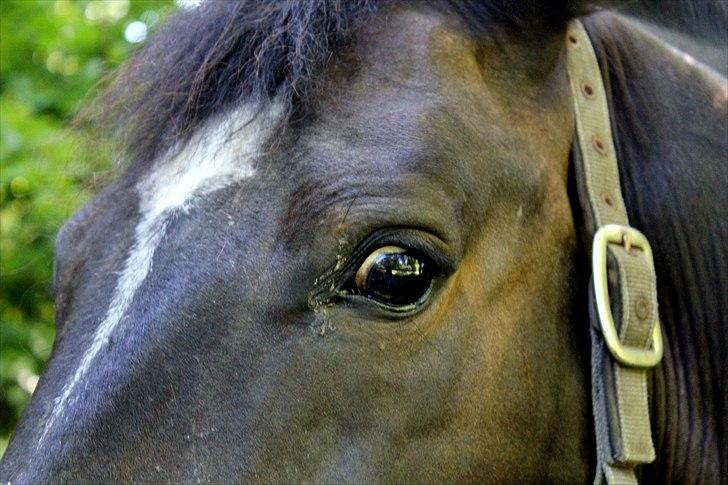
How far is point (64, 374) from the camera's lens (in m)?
1.96

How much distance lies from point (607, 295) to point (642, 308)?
0.27 ft

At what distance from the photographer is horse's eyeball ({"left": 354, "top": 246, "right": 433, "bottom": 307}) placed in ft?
6.55

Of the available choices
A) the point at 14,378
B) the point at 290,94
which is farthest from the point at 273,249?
the point at 14,378

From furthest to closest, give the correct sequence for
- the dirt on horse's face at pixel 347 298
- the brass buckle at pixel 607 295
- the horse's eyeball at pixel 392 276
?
the brass buckle at pixel 607 295, the horse's eyeball at pixel 392 276, the dirt on horse's face at pixel 347 298

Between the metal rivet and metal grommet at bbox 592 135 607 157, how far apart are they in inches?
15.3

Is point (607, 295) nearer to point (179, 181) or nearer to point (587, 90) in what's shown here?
point (587, 90)

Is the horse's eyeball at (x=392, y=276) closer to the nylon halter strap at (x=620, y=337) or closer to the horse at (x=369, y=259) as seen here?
the horse at (x=369, y=259)

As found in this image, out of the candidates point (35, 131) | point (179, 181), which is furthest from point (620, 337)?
point (35, 131)

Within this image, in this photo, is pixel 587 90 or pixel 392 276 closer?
pixel 392 276

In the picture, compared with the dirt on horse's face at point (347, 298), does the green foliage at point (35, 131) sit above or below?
below

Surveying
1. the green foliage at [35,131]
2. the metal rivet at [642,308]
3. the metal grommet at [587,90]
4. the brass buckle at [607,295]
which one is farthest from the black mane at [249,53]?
the green foliage at [35,131]

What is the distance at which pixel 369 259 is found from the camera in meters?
2.00

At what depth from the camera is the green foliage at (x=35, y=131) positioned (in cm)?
391

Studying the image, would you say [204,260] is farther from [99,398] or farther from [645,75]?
[645,75]
